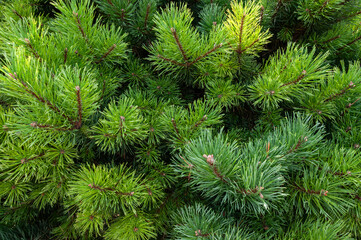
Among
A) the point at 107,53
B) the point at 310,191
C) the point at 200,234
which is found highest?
the point at 107,53

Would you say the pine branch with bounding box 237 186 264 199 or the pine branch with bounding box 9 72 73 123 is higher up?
the pine branch with bounding box 9 72 73 123

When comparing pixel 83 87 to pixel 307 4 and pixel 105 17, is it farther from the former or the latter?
pixel 307 4

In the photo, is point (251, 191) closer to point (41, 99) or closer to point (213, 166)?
point (213, 166)

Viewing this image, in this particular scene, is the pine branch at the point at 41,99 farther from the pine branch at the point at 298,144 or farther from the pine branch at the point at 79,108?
the pine branch at the point at 298,144

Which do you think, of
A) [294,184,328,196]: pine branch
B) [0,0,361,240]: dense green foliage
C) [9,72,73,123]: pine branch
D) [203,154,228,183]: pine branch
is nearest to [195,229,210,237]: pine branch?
[0,0,361,240]: dense green foliage

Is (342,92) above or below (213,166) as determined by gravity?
above

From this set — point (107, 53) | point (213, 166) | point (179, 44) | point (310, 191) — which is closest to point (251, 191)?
point (213, 166)

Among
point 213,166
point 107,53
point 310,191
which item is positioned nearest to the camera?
point 213,166

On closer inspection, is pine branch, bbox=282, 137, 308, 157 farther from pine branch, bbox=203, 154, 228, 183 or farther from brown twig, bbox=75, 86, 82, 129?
brown twig, bbox=75, 86, 82, 129

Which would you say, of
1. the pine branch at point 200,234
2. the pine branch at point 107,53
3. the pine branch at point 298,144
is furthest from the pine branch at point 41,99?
the pine branch at point 298,144

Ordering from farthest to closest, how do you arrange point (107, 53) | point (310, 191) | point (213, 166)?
A: point (107, 53) → point (310, 191) → point (213, 166)
